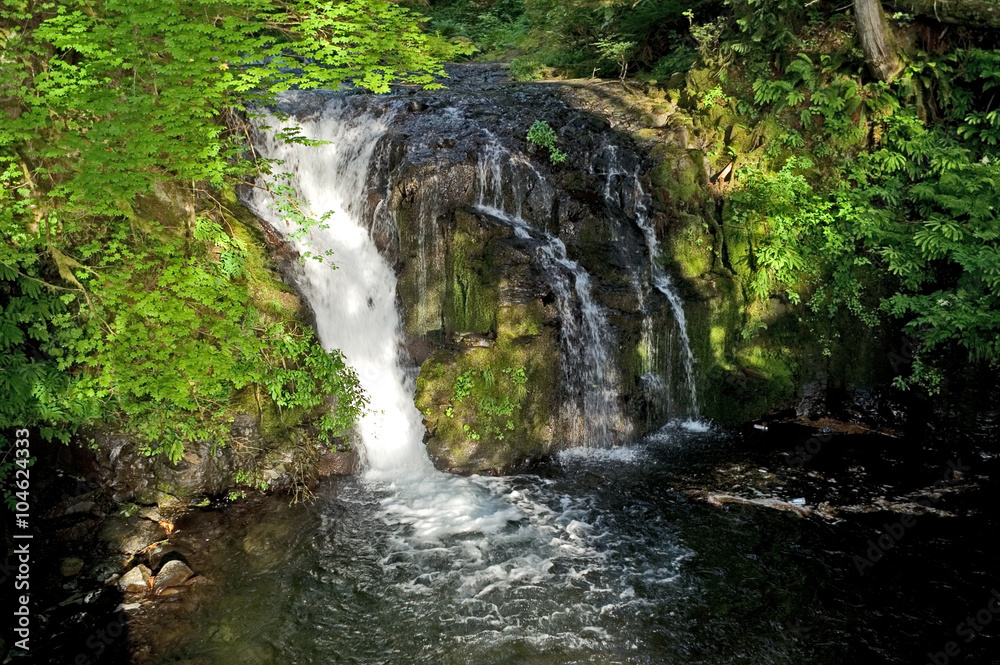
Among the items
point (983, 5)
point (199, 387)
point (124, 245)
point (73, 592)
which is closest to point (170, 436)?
point (199, 387)

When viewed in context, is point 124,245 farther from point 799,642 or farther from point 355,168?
point 799,642

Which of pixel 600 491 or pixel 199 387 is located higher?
pixel 199 387

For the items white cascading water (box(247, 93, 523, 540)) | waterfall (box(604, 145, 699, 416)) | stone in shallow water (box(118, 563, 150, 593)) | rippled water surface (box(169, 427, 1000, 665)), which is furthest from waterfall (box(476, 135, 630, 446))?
stone in shallow water (box(118, 563, 150, 593))

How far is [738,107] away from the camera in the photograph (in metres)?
10.6

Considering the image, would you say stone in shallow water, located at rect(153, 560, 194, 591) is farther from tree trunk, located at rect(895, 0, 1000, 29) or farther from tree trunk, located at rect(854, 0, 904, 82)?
tree trunk, located at rect(895, 0, 1000, 29)

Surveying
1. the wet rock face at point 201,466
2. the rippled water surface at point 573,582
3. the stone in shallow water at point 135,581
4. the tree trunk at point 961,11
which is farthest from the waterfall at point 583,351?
the tree trunk at point 961,11

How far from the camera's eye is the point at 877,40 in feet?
32.1

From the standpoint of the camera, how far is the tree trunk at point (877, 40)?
9.65 m

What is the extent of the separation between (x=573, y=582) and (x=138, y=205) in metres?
6.70

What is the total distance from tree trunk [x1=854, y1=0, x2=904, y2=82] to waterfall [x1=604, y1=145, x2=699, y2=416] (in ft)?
14.1

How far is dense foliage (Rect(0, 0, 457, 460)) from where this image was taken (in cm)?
599

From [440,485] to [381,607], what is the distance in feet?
7.39

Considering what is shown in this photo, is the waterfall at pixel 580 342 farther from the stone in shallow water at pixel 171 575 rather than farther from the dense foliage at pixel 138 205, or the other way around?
the stone in shallow water at pixel 171 575

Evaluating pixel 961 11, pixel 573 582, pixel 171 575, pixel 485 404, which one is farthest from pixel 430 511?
pixel 961 11
